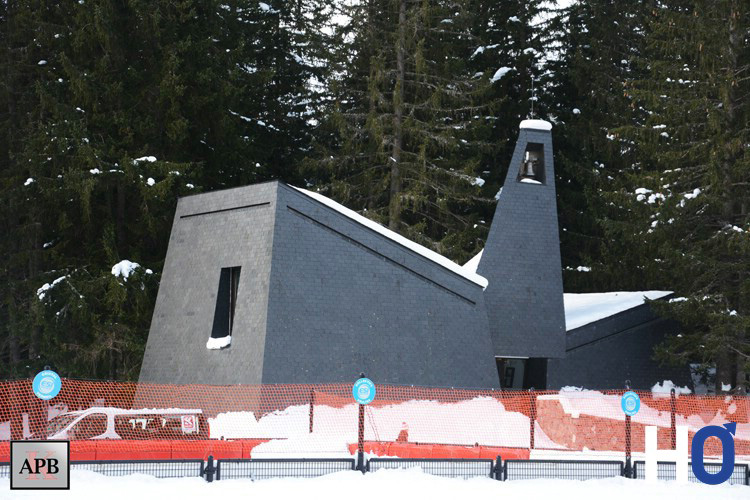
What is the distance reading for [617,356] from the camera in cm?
2844

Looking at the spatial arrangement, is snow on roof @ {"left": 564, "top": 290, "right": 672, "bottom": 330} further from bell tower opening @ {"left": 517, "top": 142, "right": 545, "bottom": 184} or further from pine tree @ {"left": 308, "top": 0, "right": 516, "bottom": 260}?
pine tree @ {"left": 308, "top": 0, "right": 516, "bottom": 260}

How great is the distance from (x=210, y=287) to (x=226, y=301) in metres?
0.49

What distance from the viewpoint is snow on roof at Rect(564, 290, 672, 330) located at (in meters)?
28.5

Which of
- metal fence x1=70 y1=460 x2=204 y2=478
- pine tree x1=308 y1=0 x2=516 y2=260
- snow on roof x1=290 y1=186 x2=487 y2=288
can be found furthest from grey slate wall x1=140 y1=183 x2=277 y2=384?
pine tree x1=308 y1=0 x2=516 y2=260

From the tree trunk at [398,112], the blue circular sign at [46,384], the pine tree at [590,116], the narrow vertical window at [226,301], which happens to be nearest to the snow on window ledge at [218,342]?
the narrow vertical window at [226,301]

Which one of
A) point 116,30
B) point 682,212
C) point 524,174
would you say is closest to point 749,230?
point 682,212

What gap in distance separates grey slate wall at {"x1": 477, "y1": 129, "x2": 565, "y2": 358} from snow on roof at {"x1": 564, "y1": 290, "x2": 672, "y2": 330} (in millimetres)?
1487

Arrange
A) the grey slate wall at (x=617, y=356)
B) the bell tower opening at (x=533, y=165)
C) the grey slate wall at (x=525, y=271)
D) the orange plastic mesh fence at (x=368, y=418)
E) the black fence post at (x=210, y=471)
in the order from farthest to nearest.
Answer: the grey slate wall at (x=617, y=356)
the bell tower opening at (x=533, y=165)
the grey slate wall at (x=525, y=271)
the orange plastic mesh fence at (x=368, y=418)
the black fence post at (x=210, y=471)

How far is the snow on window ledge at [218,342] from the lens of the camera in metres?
24.0

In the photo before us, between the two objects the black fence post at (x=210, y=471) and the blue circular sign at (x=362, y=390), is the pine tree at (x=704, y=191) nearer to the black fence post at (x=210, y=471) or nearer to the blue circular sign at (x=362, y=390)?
the blue circular sign at (x=362, y=390)

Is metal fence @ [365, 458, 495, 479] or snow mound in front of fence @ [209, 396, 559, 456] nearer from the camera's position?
metal fence @ [365, 458, 495, 479]
